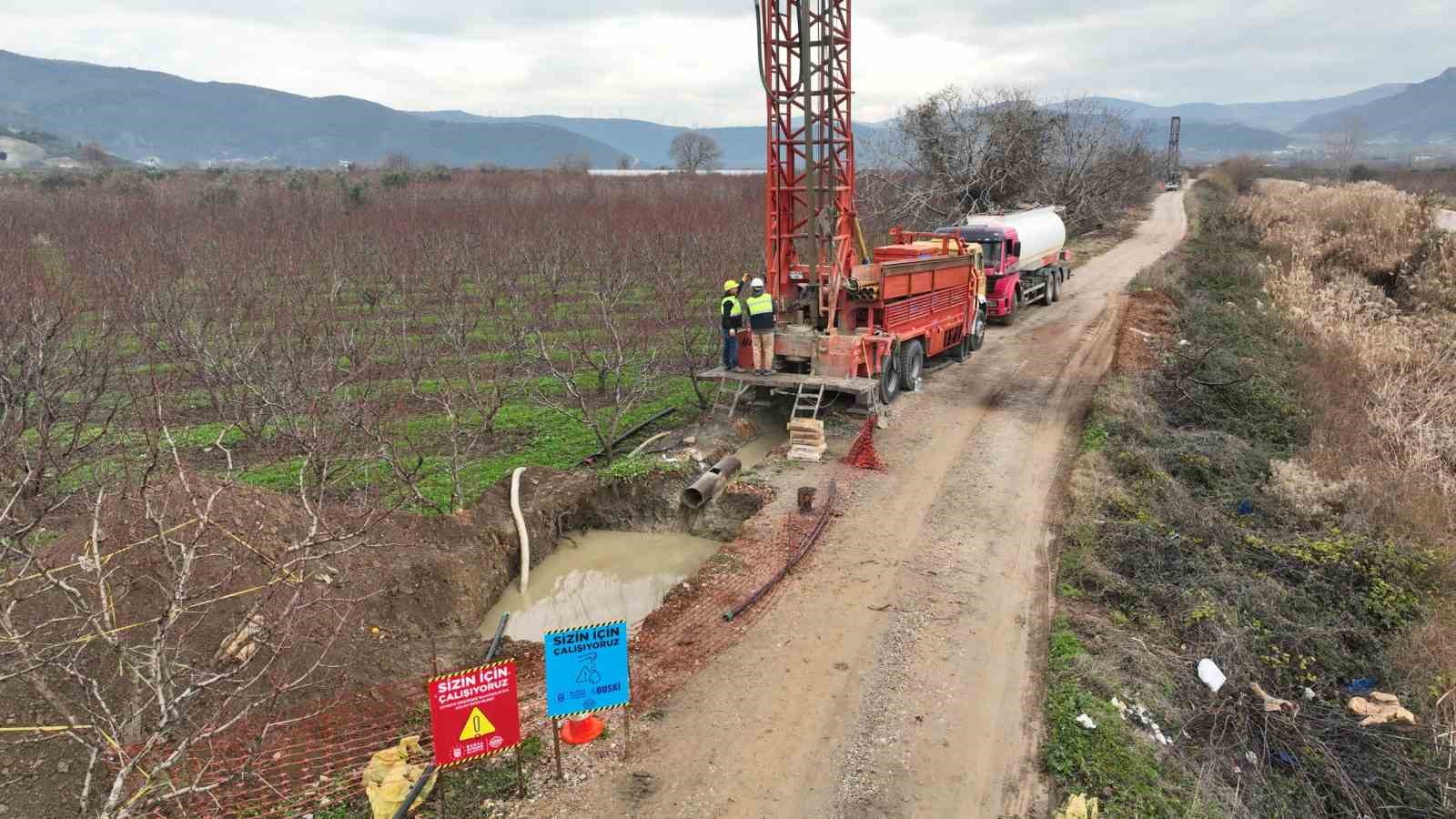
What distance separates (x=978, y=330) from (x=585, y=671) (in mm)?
17557

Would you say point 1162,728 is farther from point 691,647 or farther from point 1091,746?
point 691,647

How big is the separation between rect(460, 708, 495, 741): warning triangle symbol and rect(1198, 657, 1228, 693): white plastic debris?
701 centimetres

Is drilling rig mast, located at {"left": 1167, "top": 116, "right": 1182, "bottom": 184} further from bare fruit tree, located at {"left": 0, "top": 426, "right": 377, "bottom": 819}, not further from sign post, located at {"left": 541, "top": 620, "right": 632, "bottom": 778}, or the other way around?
bare fruit tree, located at {"left": 0, "top": 426, "right": 377, "bottom": 819}

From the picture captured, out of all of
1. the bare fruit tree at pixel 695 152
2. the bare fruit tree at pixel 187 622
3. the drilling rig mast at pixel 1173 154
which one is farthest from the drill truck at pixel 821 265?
the bare fruit tree at pixel 695 152

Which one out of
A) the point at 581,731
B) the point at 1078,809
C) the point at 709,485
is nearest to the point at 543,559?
the point at 709,485

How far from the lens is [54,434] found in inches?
574

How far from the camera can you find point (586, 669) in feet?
21.6

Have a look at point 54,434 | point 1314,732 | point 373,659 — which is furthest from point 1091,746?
point 54,434

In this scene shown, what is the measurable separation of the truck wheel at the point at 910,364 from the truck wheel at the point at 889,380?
0.21 metres

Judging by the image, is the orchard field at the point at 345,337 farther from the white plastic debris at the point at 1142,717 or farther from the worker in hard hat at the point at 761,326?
the white plastic debris at the point at 1142,717

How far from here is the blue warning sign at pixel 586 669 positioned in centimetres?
647

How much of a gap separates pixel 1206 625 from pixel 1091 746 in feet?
9.99

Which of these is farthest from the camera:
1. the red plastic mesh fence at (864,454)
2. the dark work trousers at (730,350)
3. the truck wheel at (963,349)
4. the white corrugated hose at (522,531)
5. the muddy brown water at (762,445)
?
the truck wheel at (963,349)

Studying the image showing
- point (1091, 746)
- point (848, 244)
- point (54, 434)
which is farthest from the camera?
point (848, 244)
